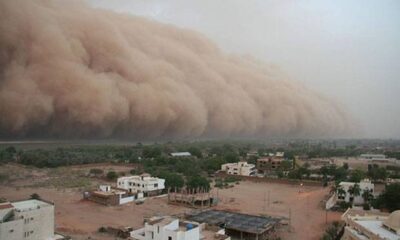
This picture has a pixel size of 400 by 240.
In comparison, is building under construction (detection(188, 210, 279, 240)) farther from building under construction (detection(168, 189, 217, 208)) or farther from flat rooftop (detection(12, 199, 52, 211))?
flat rooftop (detection(12, 199, 52, 211))

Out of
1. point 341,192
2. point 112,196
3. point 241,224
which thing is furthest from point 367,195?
point 112,196

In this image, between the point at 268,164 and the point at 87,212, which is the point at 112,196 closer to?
the point at 87,212

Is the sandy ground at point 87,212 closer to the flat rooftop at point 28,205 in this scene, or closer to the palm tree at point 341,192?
the flat rooftop at point 28,205

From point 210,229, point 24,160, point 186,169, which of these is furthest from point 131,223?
point 24,160

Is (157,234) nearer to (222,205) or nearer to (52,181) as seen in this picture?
(222,205)

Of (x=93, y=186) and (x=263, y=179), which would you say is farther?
(x=263, y=179)

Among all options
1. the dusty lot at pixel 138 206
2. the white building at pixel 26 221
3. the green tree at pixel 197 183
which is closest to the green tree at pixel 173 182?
the green tree at pixel 197 183
